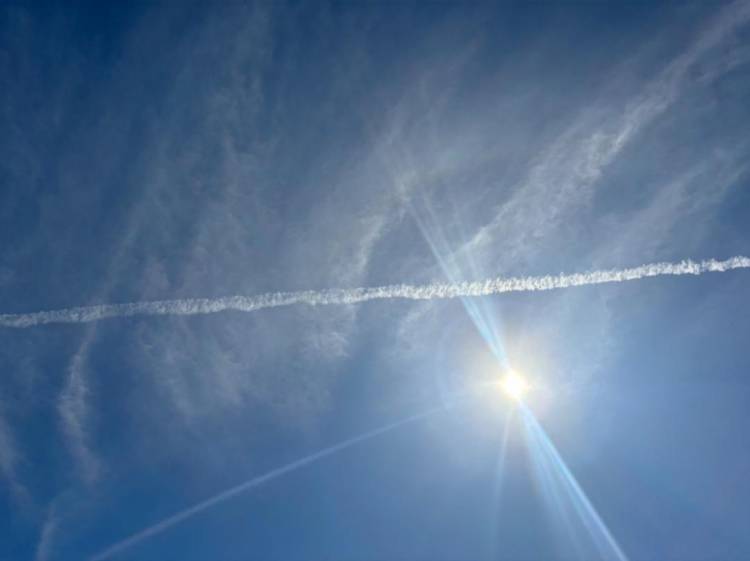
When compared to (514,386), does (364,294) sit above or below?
above

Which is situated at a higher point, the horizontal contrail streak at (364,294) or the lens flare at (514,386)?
the horizontal contrail streak at (364,294)

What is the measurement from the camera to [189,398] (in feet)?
43.4

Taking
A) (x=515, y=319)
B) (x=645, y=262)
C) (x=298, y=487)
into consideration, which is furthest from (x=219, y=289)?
(x=645, y=262)

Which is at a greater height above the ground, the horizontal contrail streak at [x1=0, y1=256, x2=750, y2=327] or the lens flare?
the horizontal contrail streak at [x1=0, y1=256, x2=750, y2=327]

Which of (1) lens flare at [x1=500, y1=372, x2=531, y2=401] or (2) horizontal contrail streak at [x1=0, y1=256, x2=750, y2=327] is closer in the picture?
(2) horizontal contrail streak at [x1=0, y1=256, x2=750, y2=327]

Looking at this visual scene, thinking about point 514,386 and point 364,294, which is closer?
point 364,294

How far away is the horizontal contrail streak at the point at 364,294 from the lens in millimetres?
12164

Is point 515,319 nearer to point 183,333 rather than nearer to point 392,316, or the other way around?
point 392,316

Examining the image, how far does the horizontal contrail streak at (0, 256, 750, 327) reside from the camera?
12.2 m

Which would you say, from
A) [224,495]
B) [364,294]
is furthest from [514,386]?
[224,495]

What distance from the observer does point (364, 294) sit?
12.7 metres

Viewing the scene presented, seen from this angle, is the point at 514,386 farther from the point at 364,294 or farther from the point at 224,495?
the point at 224,495

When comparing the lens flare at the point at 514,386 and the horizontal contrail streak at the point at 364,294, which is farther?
the lens flare at the point at 514,386

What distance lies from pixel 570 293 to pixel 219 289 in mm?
7006
